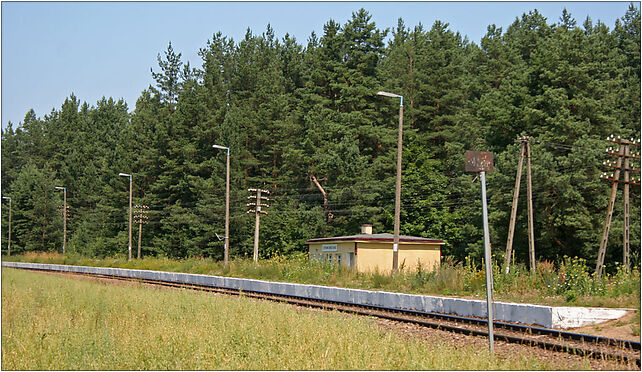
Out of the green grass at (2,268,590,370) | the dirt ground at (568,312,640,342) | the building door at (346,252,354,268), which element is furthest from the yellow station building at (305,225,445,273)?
the dirt ground at (568,312,640,342)

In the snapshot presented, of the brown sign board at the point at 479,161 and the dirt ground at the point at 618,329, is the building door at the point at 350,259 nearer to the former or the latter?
the dirt ground at the point at 618,329

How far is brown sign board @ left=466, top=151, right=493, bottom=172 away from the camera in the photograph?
31.8ft

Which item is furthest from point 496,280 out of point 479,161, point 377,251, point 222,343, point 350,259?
point 350,259

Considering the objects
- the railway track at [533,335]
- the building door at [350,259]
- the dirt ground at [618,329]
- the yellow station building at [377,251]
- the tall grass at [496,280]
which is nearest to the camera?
the railway track at [533,335]

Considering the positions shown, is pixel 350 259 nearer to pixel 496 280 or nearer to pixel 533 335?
pixel 496 280

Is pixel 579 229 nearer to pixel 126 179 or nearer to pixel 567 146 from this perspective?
pixel 567 146

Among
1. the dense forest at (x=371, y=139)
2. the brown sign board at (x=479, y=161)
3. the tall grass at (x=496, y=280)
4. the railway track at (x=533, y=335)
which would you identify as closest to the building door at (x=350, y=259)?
the tall grass at (x=496, y=280)

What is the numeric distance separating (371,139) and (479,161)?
5366cm

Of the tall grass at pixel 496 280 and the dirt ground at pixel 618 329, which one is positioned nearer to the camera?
the dirt ground at pixel 618 329

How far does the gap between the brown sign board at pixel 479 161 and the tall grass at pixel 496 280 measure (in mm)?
7381

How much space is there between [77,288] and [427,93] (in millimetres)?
46060

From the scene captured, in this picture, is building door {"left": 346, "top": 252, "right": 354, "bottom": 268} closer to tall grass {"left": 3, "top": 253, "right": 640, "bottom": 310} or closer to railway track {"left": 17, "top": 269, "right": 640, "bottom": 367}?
tall grass {"left": 3, "top": 253, "right": 640, "bottom": 310}

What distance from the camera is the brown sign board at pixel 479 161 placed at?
381 inches

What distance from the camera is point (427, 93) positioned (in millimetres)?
66688
